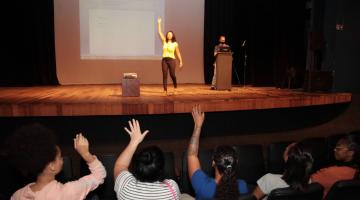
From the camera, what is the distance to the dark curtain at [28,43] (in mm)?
6871

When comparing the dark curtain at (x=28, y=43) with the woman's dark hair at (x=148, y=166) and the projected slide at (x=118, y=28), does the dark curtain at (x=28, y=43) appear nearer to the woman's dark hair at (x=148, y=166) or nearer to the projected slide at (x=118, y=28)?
the projected slide at (x=118, y=28)

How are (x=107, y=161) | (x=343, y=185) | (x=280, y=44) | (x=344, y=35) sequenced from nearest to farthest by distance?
1. (x=343, y=185)
2. (x=107, y=161)
3. (x=344, y=35)
4. (x=280, y=44)

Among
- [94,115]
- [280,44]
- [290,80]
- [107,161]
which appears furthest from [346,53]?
[107,161]

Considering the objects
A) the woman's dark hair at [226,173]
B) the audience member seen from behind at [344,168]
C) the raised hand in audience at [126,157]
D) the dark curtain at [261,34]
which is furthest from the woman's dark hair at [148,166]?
the dark curtain at [261,34]

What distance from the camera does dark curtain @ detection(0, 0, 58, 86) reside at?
6871 mm

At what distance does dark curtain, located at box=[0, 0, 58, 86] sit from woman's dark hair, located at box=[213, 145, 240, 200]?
6250 mm

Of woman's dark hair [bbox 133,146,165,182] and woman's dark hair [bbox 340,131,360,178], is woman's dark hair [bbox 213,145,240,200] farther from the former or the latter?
woman's dark hair [bbox 340,131,360,178]

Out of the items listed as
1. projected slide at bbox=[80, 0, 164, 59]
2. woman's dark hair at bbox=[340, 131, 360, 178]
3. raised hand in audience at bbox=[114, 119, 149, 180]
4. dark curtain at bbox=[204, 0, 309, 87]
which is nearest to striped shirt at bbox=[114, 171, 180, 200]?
raised hand in audience at bbox=[114, 119, 149, 180]

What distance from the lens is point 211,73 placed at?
8305 mm

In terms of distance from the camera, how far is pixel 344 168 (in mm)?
2260

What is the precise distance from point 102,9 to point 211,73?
300 centimetres

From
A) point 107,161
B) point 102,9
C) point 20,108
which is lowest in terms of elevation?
point 107,161

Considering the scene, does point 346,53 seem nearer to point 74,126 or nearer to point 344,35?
point 344,35

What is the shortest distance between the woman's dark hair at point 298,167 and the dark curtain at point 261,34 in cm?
603
